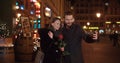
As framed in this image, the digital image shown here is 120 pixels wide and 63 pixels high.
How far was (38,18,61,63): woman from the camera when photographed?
7004 millimetres

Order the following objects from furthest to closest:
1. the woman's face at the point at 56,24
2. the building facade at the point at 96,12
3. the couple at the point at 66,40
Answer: the building facade at the point at 96,12 < the woman's face at the point at 56,24 < the couple at the point at 66,40

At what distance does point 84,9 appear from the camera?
436 ft

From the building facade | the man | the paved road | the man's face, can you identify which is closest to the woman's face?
the man

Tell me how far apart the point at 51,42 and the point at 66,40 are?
1.89 feet

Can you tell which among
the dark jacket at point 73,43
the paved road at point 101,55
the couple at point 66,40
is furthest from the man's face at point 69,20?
the paved road at point 101,55

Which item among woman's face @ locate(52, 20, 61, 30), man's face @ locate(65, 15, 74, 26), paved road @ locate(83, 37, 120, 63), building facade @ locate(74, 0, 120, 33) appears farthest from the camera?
building facade @ locate(74, 0, 120, 33)

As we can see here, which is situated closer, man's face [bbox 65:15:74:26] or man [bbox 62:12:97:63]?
man's face [bbox 65:15:74:26]

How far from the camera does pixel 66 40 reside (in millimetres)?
6555

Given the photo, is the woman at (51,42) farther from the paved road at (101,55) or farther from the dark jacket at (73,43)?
the paved road at (101,55)

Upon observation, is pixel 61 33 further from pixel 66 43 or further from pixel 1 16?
pixel 1 16

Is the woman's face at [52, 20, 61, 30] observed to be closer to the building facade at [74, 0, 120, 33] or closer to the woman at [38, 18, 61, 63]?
the woman at [38, 18, 61, 63]

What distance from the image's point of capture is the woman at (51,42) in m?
7.00

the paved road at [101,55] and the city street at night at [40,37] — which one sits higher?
the city street at night at [40,37]

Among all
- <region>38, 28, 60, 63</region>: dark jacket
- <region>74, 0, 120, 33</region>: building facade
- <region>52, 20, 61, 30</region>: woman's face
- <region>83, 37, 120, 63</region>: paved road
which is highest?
<region>74, 0, 120, 33</region>: building facade
